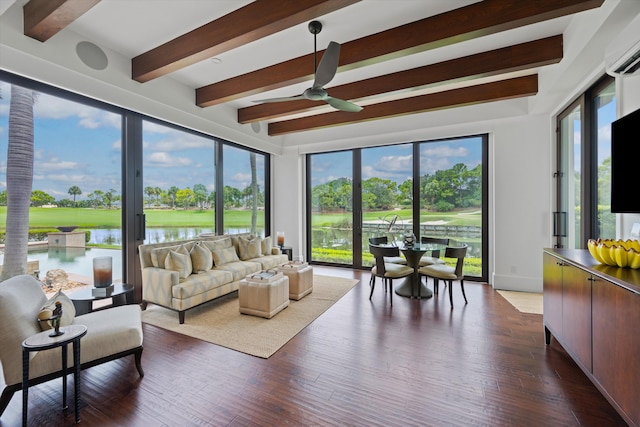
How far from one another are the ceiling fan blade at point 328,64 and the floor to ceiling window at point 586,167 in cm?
284

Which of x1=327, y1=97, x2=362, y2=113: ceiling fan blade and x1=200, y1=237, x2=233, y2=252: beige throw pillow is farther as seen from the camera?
x1=200, y1=237, x2=233, y2=252: beige throw pillow

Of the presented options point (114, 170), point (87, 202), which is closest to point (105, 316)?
point (87, 202)

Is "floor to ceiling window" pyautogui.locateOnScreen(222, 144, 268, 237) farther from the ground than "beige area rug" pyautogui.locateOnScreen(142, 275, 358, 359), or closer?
farther from the ground

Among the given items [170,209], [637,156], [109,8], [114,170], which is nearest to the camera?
[637,156]

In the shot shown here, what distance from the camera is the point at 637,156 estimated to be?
205 cm

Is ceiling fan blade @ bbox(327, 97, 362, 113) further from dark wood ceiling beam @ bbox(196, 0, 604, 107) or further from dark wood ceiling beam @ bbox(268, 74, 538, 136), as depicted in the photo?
dark wood ceiling beam @ bbox(268, 74, 538, 136)

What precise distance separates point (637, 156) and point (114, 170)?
17.8ft

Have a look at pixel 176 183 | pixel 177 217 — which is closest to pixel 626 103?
pixel 176 183

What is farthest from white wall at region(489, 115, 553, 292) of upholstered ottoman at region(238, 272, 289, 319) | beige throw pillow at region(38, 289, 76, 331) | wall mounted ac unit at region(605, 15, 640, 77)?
beige throw pillow at region(38, 289, 76, 331)

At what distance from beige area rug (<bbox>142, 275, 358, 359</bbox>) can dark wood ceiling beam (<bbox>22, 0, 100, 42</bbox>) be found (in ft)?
10.3

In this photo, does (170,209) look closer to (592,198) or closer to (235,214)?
(235,214)

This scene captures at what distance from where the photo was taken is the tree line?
16.6 feet

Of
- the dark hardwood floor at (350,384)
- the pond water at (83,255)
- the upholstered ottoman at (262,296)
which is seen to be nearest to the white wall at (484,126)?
the dark hardwood floor at (350,384)

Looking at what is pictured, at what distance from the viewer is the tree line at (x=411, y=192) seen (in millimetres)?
5055
